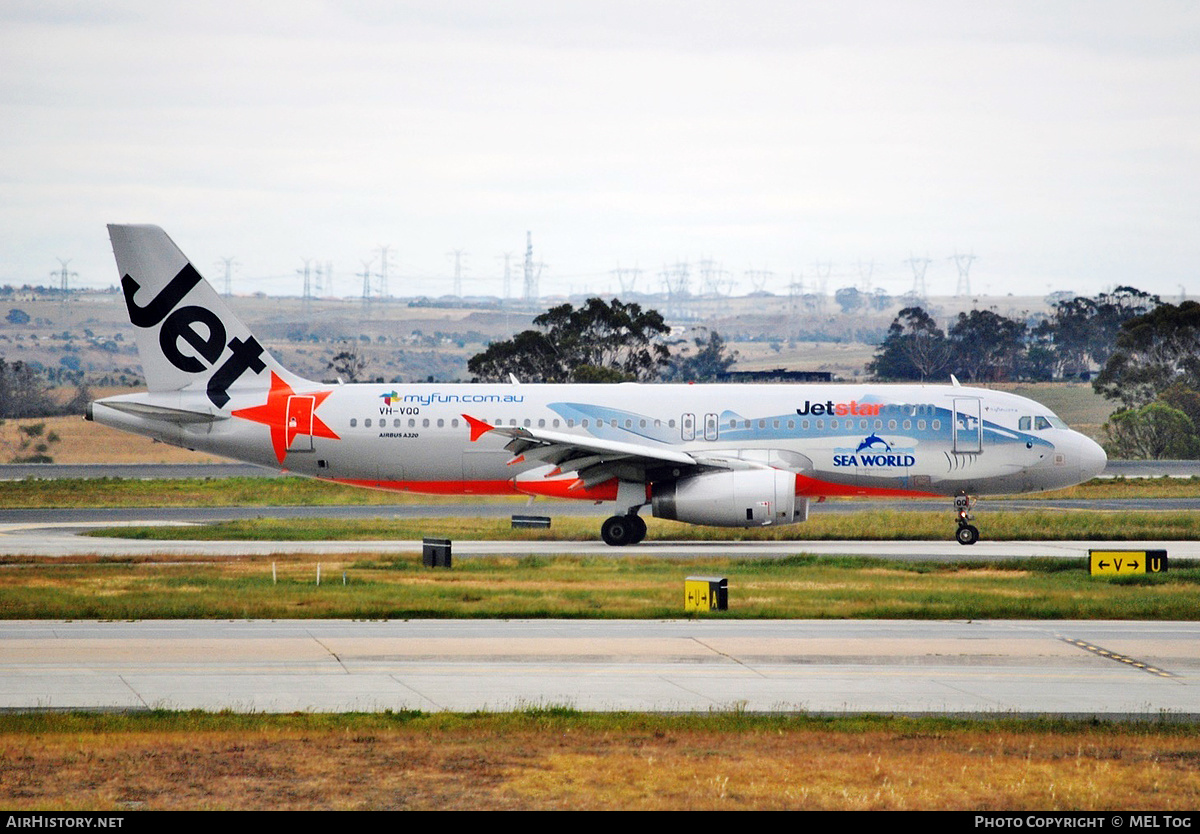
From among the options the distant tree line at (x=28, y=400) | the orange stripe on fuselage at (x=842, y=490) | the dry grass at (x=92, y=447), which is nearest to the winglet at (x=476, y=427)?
the orange stripe on fuselage at (x=842, y=490)

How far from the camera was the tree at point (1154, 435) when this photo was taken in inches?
3100

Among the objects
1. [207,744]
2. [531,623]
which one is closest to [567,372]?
[531,623]

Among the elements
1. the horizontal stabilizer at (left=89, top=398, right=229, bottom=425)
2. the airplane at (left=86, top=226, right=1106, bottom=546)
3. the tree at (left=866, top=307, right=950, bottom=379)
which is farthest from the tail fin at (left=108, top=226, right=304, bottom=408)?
the tree at (left=866, top=307, right=950, bottom=379)

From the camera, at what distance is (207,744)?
14586mm

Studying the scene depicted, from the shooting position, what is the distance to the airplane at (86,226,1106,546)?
1437 inches

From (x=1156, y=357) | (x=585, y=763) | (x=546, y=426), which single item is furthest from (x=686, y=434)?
(x=1156, y=357)

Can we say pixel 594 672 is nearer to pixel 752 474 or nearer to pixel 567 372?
pixel 752 474

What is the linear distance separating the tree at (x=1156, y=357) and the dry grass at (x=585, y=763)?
3371 inches

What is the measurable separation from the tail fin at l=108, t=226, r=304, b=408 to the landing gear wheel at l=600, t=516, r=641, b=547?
9927 millimetres

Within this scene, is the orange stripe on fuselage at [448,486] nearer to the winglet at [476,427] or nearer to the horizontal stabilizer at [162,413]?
the winglet at [476,427]

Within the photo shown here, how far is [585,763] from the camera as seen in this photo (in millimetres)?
13984

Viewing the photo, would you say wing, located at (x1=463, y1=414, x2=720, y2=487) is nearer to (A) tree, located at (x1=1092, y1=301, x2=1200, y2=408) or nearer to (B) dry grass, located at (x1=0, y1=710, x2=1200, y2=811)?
(B) dry grass, located at (x1=0, y1=710, x2=1200, y2=811)

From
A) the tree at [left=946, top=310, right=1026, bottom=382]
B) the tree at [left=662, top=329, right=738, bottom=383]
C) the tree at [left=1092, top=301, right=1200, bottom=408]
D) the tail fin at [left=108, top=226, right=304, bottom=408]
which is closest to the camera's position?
the tail fin at [left=108, top=226, right=304, bottom=408]

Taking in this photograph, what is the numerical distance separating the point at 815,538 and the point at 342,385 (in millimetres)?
14154
